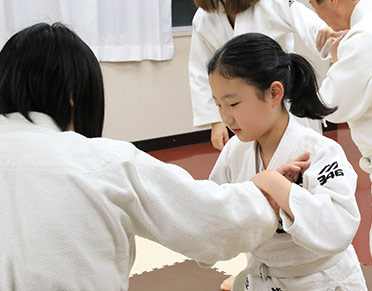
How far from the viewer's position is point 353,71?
1882 mm

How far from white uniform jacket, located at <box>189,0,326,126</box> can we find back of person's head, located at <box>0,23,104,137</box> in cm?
129

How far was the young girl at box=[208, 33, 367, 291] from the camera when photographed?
138 cm

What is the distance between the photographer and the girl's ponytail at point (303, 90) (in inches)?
62.1

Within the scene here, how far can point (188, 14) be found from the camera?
5.61 m

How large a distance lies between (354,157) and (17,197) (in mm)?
4124

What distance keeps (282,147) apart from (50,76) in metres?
0.69

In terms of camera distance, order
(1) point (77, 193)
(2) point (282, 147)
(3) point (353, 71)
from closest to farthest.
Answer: (1) point (77, 193) < (2) point (282, 147) < (3) point (353, 71)

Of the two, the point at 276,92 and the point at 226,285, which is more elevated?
the point at 276,92

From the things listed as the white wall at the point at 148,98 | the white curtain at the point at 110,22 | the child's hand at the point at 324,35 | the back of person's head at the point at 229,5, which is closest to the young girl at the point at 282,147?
the child's hand at the point at 324,35

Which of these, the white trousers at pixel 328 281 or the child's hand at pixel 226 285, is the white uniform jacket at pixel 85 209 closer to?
the white trousers at pixel 328 281

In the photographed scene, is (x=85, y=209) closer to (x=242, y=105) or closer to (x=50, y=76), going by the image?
(x=50, y=76)

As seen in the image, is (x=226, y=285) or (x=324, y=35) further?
(x=226, y=285)

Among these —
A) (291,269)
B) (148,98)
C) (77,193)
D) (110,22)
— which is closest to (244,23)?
(291,269)

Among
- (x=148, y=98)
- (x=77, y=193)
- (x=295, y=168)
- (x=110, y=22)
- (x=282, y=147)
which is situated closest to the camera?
(x=77, y=193)
